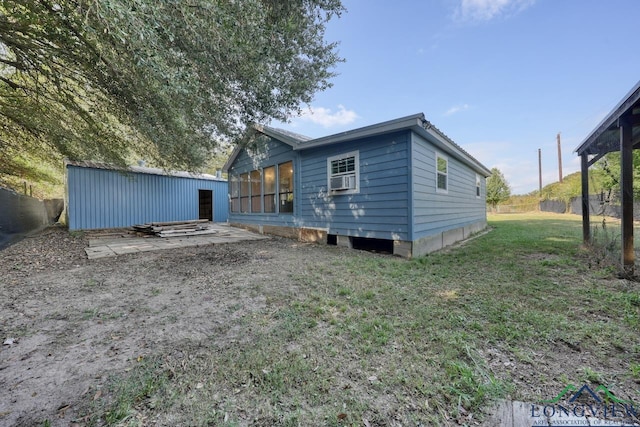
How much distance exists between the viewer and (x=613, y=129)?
448 cm

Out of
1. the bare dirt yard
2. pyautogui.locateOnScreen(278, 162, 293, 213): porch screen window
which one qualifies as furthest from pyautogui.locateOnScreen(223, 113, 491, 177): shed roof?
the bare dirt yard

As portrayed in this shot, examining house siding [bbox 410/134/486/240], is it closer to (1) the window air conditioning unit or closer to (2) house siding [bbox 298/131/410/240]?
(2) house siding [bbox 298/131/410/240]

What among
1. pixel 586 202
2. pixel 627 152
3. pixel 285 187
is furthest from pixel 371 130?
pixel 586 202

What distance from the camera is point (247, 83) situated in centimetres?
445

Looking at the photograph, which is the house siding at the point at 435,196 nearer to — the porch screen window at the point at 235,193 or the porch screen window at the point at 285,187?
the porch screen window at the point at 285,187

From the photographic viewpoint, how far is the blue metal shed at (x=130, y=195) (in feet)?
30.0

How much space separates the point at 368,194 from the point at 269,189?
4.26m

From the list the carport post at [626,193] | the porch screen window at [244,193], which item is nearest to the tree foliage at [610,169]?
the carport post at [626,193]

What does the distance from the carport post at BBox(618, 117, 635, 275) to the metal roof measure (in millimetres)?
117

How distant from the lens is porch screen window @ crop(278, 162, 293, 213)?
8.41 meters

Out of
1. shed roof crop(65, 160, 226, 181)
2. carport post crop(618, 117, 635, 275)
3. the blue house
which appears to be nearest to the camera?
carport post crop(618, 117, 635, 275)

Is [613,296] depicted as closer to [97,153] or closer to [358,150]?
[358,150]

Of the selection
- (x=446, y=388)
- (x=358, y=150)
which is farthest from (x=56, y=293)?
(x=358, y=150)

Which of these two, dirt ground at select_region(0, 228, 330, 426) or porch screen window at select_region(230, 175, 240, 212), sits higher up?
porch screen window at select_region(230, 175, 240, 212)
